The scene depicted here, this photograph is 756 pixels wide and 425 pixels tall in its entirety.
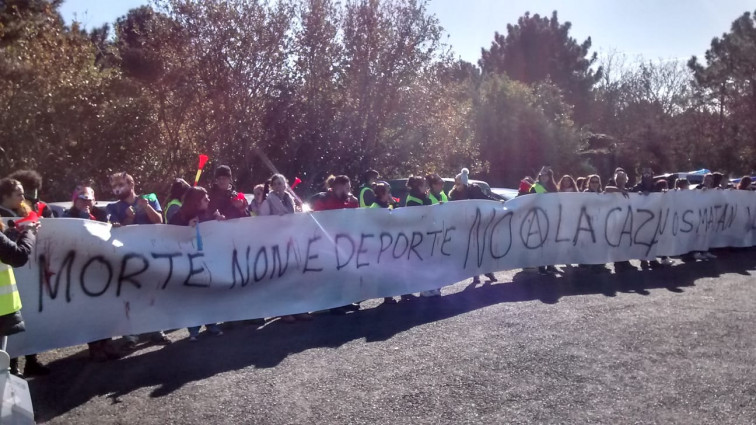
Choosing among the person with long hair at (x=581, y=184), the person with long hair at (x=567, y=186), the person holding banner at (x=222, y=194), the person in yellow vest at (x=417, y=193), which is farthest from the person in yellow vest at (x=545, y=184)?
the person holding banner at (x=222, y=194)

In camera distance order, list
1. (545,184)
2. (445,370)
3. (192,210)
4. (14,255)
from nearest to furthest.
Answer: (14,255), (445,370), (192,210), (545,184)

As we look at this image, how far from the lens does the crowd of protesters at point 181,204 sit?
527cm

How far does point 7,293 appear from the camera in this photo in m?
5.04

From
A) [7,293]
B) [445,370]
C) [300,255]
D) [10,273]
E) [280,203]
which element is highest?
[280,203]

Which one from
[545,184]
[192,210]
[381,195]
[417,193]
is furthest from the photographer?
[545,184]

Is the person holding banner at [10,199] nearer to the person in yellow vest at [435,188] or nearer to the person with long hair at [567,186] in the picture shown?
the person in yellow vest at [435,188]

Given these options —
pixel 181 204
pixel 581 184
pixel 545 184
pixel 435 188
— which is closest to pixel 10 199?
pixel 181 204

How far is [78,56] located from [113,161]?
3.00 metres

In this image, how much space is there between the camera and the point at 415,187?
415 inches

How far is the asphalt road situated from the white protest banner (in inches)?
14.2

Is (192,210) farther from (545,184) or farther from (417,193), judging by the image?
(545,184)

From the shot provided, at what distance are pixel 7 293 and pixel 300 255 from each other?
12.9 feet

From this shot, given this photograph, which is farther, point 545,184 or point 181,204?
point 545,184

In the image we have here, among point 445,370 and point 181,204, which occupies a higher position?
point 181,204
